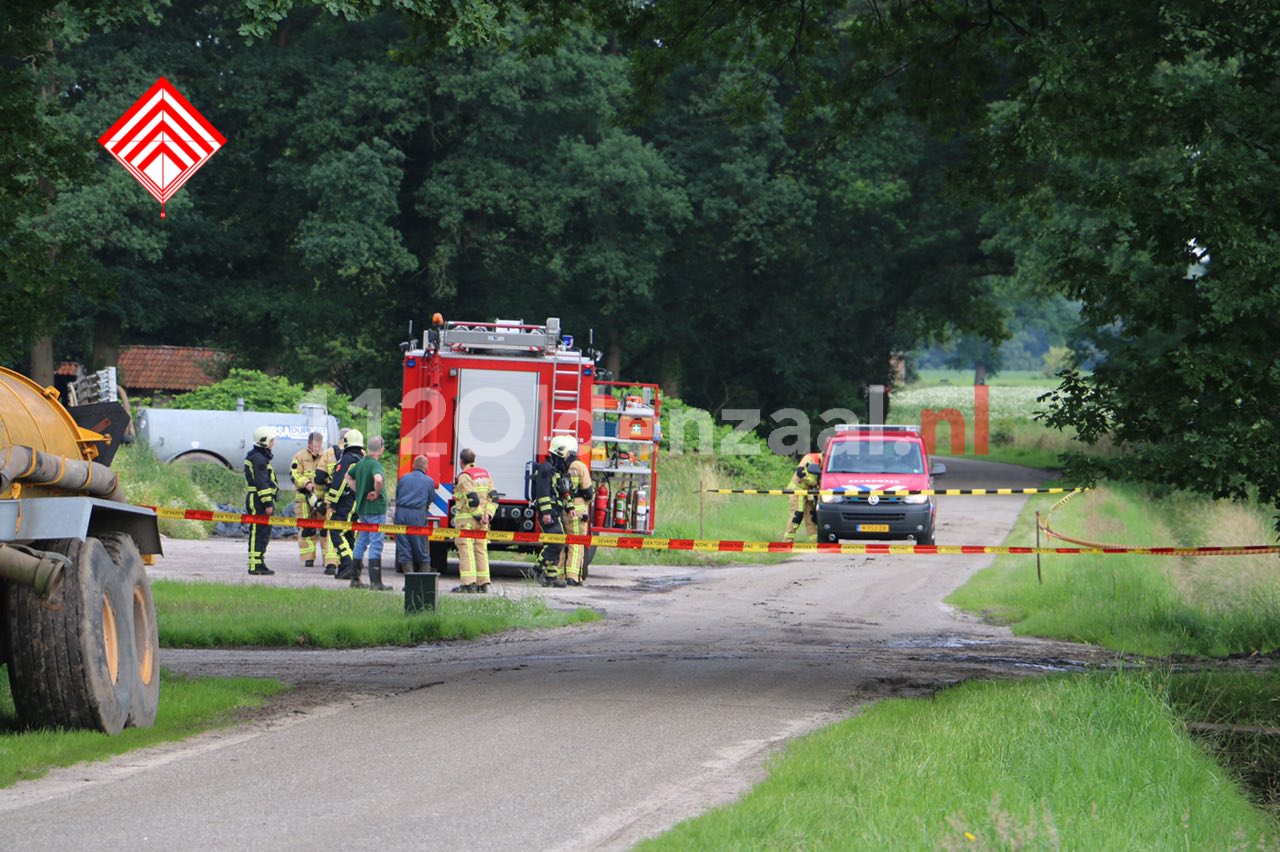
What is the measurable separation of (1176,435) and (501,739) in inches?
222

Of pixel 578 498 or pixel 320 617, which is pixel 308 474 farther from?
pixel 320 617

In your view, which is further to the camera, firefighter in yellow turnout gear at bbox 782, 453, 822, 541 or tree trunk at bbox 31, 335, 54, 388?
tree trunk at bbox 31, 335, 54, 388

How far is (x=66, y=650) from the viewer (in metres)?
8.70

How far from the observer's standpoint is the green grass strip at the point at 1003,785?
6891 millimetres

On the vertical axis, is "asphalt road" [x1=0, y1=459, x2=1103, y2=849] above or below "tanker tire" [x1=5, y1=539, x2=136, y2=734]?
below

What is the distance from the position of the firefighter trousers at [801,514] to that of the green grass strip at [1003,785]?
17242 millimetres

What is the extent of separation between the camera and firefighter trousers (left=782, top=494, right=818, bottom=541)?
2838 cm

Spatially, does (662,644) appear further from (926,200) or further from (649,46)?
(926,200)

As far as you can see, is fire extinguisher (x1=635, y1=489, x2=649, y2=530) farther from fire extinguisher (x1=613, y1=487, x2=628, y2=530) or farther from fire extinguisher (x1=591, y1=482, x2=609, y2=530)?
fire extinguisher (x1=591, y1=482, x2=609, y2=530)

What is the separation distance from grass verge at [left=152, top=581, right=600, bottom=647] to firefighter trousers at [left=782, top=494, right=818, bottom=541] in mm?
10646

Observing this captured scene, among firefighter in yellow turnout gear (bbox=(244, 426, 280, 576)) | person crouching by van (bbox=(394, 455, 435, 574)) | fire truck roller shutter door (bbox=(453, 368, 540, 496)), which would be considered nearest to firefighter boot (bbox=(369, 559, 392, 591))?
person crouching by van (bbox=(394, 455, 435, 574))

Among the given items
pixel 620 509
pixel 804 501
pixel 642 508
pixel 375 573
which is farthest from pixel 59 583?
pixel 804 501

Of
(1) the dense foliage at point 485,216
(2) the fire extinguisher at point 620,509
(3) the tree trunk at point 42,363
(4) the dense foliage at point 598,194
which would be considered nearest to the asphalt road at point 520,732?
(2) the fire extinguisher at point 620,509

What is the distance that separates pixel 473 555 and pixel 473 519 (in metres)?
0.41
